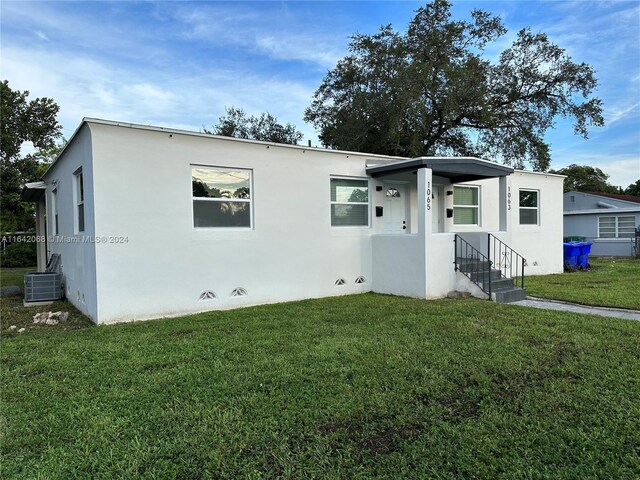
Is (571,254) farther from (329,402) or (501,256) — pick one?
(329,402)

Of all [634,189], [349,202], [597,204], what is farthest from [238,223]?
[634,189]

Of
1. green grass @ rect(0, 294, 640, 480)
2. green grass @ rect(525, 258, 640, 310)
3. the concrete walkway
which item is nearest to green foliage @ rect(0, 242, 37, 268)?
green grass @ rect(0, 294, 640, 480)

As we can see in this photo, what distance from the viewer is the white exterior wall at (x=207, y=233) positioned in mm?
6699

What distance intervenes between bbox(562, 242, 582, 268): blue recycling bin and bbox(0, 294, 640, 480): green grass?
8.96 meters

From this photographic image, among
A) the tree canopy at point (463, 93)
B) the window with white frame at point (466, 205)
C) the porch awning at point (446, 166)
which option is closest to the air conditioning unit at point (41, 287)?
the porch awning at point (446, 166)

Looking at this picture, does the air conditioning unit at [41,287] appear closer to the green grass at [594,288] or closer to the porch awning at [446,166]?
the porch awning at [446,166]

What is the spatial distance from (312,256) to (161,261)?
319cm

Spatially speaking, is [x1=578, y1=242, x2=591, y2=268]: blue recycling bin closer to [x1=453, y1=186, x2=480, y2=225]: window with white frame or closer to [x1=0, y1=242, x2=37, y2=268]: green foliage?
[x1=453, y1=186, x2=480, y2=225]: window with white frame

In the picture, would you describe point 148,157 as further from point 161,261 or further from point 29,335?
point 29,335

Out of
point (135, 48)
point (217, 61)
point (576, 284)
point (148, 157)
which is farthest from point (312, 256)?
point (217, 61)

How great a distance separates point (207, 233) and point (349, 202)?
3550 millimetres

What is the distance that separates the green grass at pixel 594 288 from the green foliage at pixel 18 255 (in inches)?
868

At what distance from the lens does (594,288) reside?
913 centimetres

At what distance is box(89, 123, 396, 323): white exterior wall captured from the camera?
22.0 ft
